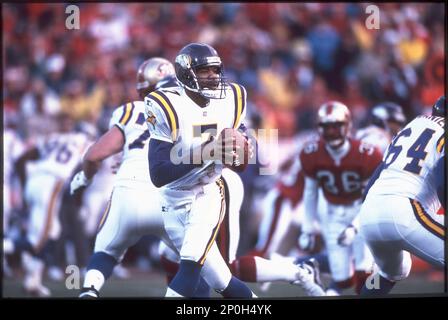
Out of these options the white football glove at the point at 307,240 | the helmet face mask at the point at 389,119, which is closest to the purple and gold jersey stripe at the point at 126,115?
the white football glove at the point at 307,240

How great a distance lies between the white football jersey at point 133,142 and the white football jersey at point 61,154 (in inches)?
75.3

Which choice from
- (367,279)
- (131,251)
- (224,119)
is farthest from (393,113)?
(131,251)

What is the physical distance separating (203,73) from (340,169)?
175 centimetres

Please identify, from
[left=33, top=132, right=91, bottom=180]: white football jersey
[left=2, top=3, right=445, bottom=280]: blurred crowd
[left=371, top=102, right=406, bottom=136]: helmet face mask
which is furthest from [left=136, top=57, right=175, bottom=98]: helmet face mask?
[left=2, top=3, right=445, bottom=280]: blurred crowd

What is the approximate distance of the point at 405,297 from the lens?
5387mm

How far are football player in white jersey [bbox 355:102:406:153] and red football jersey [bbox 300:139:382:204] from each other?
131 mm

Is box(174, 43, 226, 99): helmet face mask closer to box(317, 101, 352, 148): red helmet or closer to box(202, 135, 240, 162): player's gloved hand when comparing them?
box(202, 135, 240, 162): player's gloved hand

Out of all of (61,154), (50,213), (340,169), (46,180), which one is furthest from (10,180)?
(340,169)

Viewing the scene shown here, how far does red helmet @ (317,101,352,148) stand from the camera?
636cm

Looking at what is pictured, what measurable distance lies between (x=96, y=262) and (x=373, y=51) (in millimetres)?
5150

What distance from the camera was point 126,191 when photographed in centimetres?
557

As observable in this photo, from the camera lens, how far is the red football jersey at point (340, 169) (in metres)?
6.36

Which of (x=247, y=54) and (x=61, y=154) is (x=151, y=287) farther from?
(x=247, y=54)

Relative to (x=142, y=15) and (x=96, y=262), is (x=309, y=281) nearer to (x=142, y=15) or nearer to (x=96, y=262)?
(x=96, y=262)
